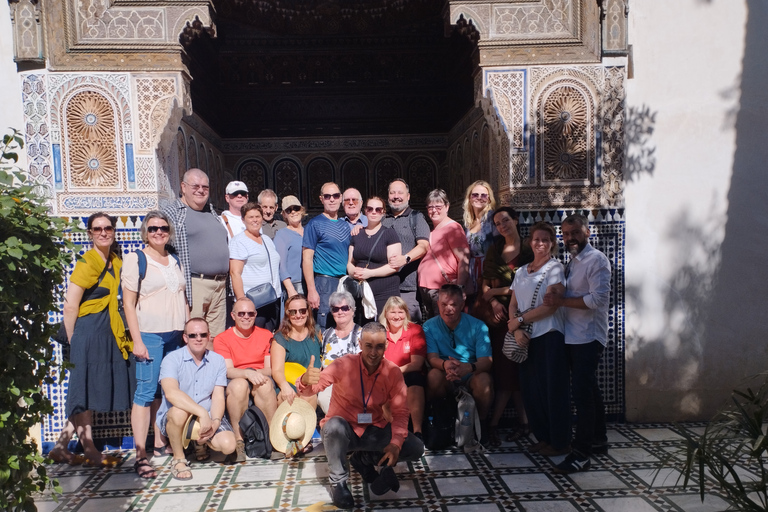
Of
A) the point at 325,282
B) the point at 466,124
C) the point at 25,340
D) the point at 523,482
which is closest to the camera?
the point at 25,340

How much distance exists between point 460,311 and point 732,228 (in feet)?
7.46

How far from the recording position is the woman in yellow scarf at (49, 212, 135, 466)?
375 centimetres

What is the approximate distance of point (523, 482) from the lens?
3.49 meters

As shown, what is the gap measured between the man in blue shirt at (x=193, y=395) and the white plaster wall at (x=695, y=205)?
120 inches

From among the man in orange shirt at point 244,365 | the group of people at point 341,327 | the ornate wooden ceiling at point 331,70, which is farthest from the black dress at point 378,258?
the ornate wooden ceiling at point 331,70

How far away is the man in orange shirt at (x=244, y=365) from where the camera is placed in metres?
3.85

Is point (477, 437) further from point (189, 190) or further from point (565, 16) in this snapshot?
point (565, 16)

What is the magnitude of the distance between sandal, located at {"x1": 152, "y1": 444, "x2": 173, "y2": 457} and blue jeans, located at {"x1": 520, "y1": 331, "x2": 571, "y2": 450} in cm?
239

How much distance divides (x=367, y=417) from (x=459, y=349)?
3.14ft

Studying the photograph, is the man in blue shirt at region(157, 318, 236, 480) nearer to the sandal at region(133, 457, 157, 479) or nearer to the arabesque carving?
the sandal at region(133, 457, 157, 479)

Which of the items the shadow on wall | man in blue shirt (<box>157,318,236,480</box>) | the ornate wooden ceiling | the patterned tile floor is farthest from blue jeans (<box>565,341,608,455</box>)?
the ornate wooden ceiling

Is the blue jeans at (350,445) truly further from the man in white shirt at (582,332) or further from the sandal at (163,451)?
the sandal at (163,451)

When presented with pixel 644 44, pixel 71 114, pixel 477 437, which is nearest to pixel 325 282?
pixel 477 437

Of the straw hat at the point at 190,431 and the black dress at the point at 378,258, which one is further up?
the black dress at the point at 378,258
